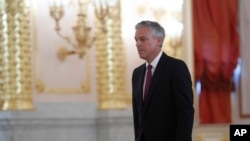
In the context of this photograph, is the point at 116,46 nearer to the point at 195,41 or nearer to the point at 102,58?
the point at 102,58

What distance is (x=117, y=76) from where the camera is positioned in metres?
5.23

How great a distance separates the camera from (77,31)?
5.02 meters

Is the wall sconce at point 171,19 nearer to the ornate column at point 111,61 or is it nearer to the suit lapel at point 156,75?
the ornate column at point 111,61

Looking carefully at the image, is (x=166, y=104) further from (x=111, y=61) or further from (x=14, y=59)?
(x=111, y=61)

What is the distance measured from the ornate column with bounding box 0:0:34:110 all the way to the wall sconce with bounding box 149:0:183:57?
4.40 feet

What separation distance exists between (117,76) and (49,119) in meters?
0.73

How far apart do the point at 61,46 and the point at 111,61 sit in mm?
457

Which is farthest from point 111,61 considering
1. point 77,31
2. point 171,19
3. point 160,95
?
point 160,95

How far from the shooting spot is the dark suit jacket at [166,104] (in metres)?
2.90

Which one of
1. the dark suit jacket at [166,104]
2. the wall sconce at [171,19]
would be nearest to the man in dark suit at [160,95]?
the dark suit jacket at [166,104]

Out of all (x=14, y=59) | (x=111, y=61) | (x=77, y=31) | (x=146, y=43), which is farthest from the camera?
(x=111, y=61)

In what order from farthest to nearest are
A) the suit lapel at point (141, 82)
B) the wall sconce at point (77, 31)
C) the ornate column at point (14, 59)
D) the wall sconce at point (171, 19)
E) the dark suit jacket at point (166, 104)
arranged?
1. the wall sconce at point (171, 19)
2. the wall sconce at point (77, 31)
3. the ornate column at point (14, 59)
4. the suit lapel at point (141, 82)
5. the dark suit jacket at point (166, 104)

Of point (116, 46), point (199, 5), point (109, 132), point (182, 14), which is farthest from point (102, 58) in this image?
point (199, 5)

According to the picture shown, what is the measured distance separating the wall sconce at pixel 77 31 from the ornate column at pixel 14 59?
28 centimetres
